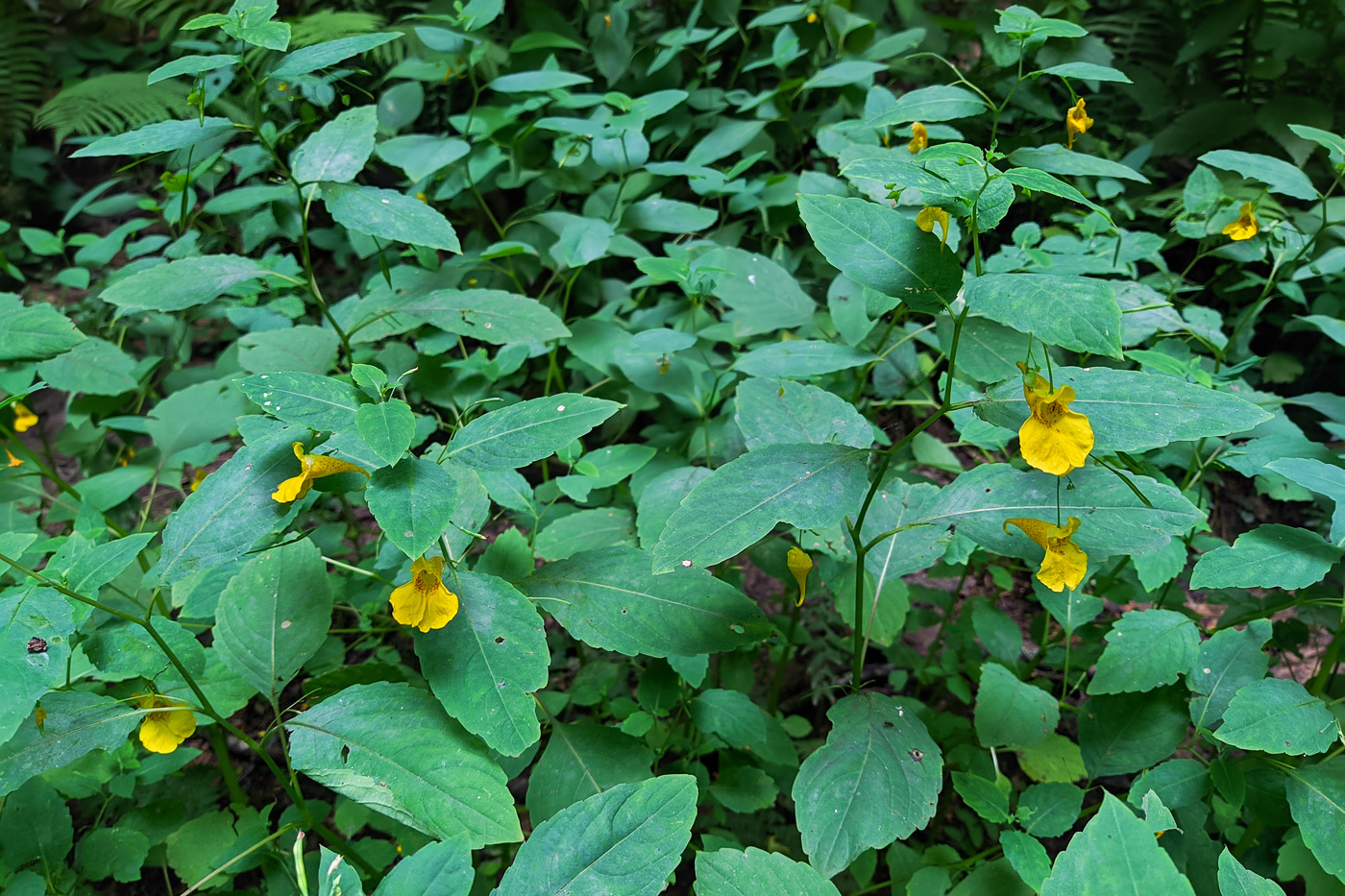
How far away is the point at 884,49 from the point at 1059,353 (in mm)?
1294

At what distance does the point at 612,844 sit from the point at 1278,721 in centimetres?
102

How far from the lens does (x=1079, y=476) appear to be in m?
1.09

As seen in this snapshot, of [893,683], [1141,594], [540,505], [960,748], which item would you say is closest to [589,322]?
[540,505]

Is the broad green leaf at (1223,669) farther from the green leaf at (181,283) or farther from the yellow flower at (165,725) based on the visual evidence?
the green leaf at (181,283)

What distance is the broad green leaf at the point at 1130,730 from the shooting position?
4.31ft

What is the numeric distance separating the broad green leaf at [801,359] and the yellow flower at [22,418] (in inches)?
85.6

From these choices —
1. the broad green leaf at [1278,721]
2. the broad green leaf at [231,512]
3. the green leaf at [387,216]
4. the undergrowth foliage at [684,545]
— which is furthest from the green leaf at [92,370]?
the broad green leaf at [1278,721]

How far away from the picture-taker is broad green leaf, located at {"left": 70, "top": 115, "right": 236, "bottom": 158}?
1.26 metres

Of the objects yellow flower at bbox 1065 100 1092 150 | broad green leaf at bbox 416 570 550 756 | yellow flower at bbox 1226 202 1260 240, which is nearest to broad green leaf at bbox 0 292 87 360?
broad green leaf at bbox 416 570 550 756

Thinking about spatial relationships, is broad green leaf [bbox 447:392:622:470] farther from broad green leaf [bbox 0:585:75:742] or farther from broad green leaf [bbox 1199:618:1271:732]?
broad green leaf [bbox 1199:618:1271:732]

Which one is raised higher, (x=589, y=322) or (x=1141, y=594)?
(x=589, y=322)

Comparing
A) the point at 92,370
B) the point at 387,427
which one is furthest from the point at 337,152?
the point at 92,370

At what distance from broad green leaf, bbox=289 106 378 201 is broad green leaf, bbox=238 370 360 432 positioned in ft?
2.08

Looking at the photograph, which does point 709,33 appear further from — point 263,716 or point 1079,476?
point 263,716
